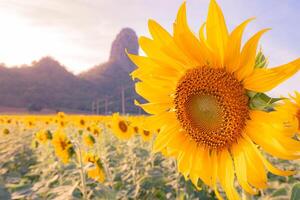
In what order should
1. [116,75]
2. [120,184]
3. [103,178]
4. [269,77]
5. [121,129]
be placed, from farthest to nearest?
1. [116,75]
2. [121,129]
3. [120,184]
4. [103,178]
5. [269,77]

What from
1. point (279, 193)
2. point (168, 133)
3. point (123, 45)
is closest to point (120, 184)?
point (279, 193)

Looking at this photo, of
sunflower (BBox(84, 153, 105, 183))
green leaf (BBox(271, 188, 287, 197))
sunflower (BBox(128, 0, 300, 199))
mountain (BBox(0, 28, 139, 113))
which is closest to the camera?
sunflower (BBox(128, 0, 300, 199))

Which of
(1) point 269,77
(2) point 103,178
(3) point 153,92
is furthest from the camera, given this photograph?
(2) point 103,178

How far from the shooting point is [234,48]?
1.60 m

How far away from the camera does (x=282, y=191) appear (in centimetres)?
368

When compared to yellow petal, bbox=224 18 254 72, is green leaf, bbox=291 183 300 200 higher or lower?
lower

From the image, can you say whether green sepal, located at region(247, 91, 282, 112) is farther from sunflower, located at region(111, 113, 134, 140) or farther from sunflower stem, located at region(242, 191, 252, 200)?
sunflower, located at region(111, 113, 134, 140)

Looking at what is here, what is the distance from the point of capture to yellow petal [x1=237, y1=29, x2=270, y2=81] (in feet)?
5.00

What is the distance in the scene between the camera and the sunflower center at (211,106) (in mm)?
1700

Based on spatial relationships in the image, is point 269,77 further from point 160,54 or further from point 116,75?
point 116,75

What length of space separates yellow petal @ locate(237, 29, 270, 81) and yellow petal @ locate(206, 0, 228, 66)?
0.09 meters

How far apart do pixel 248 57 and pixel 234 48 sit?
68 millimetres

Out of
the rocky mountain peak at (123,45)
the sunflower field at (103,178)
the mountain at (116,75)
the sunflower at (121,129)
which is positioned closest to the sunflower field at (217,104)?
the sunflower field at (103,178)

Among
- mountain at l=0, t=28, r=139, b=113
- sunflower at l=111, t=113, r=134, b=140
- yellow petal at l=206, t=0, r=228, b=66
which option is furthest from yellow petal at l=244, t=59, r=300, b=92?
mountain at l=0, t=28, r=139, b=113
